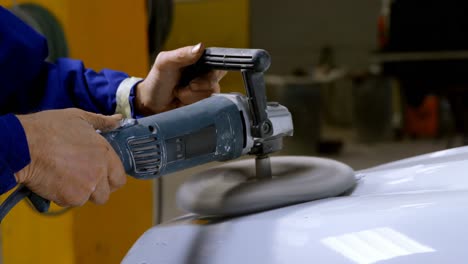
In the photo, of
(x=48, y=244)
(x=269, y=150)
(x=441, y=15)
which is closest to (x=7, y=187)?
(x=269, y=150)

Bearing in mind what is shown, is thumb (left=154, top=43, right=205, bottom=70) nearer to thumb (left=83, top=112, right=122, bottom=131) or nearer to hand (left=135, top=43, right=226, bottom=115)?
hand (left=135, top=43, right=226, bottom=115)

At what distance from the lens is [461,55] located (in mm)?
4410

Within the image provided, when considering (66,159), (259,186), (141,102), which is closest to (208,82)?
→ (141,102)

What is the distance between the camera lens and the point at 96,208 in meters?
1.44

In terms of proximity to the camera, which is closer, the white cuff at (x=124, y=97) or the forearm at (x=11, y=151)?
the forearm at (x=11, y=151)

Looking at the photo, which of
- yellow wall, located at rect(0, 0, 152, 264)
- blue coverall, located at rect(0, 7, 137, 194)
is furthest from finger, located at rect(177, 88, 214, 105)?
yellow wall, located at rect(0, 0, 152, 264)

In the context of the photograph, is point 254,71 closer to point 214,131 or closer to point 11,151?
point 214,131

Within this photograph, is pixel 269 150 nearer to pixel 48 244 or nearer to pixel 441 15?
pixel 48 244

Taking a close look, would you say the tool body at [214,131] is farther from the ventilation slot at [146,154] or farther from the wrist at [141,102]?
the wrist at [141,102]

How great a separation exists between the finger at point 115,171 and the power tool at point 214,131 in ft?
0.06

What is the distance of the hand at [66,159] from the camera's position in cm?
61

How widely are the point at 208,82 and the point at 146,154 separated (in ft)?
0.94

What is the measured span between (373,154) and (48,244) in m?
2.98

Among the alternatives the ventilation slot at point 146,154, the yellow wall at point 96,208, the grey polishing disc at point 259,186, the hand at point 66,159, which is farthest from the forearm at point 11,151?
the yellow wall at point 96,208
